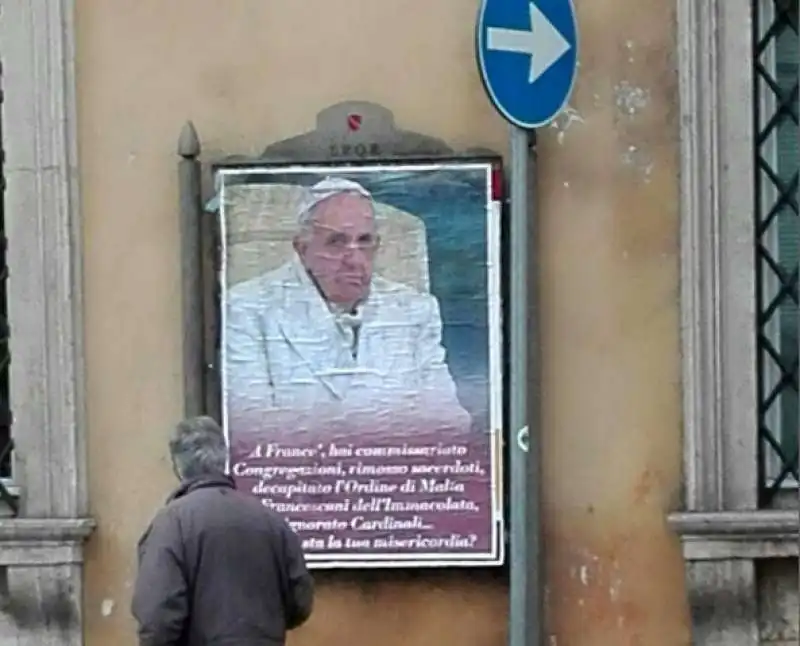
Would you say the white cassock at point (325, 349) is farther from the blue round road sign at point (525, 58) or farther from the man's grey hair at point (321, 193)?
the blue round road sign at point (525, 58)

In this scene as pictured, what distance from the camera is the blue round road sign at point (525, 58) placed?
6461 mm

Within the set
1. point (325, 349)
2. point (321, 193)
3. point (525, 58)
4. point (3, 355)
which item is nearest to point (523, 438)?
point (525, 58)

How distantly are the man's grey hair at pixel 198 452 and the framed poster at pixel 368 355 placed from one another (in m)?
1.25

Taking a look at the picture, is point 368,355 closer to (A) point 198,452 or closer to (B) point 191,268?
(B) point 191,268

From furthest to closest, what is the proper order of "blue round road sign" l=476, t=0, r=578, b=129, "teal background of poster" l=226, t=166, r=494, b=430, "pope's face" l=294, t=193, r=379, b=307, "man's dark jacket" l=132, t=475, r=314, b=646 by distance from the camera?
"pope's face" l=294, t=193, r=379, b=307
"teal background of poster" l=226, t=166, r=494, b=430
"blue round road sign" l=476, t=0, r=578, b=129
"man's dark jacket" l=132, t=475, r=314, b=646

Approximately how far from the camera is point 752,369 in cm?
777

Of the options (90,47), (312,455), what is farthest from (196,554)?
(90,47)

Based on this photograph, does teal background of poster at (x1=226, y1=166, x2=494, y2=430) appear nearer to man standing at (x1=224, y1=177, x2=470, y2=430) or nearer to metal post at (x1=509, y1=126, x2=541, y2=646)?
man standing at (x1=224, y1=177, x2=470, y2=430)

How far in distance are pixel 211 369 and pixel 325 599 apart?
0.99 metres

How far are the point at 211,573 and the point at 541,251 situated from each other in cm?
211

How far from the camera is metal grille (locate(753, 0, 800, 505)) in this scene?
25.7 ft

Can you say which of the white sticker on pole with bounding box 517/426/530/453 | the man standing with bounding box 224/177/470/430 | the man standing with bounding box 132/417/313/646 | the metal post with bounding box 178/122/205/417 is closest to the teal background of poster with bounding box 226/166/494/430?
the man standing with bounding box 224/177/470/430

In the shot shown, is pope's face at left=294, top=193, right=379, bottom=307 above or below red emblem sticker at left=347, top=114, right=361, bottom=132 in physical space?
below

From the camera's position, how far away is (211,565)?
21.0ft
